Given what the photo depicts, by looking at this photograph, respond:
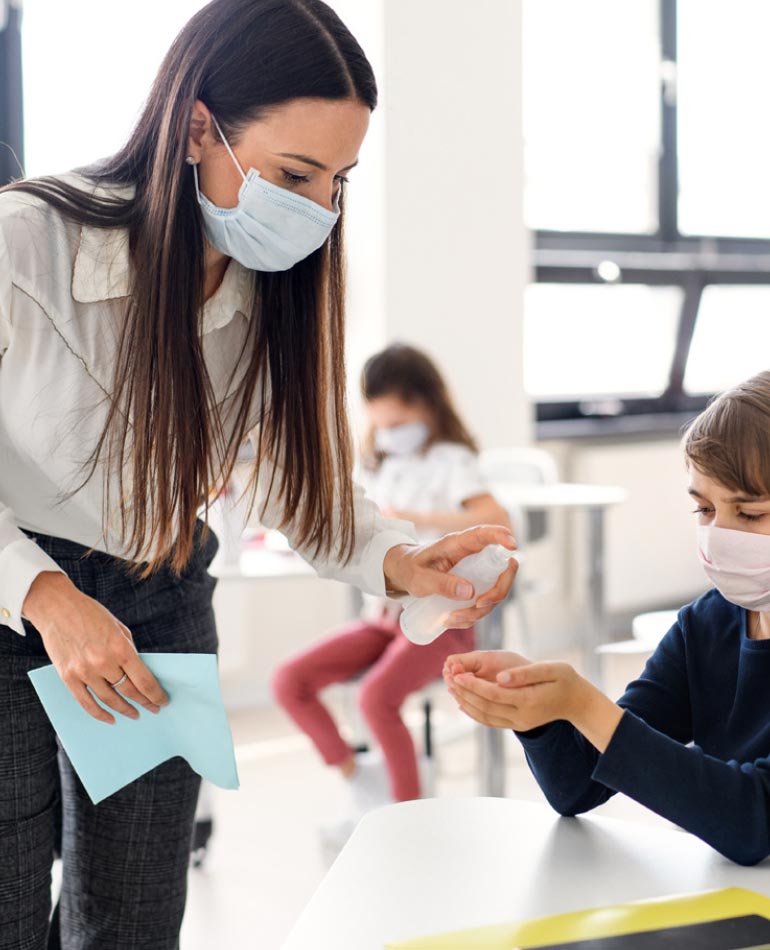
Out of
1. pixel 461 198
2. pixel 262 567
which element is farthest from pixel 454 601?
pixel 461 198

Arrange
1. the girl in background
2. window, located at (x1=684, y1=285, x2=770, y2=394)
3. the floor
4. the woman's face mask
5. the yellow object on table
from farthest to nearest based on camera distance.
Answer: window, located at (x1=684, y1=285, x2=770, y2=394), the woman's face mask, the girl in background, the floor, the yellow object on table

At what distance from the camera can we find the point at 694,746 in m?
1.19

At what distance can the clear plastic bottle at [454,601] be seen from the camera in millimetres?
1276

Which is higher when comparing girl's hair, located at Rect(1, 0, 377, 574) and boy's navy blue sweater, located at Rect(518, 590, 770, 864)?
girl's hair, located at Rect(1, 0, 377, 574)

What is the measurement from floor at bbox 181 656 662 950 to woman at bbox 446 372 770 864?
128 centimetres

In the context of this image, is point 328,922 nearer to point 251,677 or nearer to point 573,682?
point 573,682

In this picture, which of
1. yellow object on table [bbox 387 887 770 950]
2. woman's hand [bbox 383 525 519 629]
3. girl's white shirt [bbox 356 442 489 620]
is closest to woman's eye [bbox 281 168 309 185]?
woman's hand [bbox 383 525 519 629]

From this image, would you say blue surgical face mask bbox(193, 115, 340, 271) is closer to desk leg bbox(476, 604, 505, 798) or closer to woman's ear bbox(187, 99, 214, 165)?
woman's ear bbox(187, 99, 214, 165)

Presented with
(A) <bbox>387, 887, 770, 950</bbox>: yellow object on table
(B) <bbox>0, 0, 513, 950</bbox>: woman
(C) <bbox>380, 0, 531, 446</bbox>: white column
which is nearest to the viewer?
(A) <bbox>387, 887, 770, 950</bbox>: yellow object on table

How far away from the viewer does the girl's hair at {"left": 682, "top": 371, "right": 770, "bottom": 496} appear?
1210 mm

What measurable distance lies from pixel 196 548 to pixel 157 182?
1.31 feet

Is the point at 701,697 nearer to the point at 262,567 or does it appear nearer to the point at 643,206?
the point at 262,567

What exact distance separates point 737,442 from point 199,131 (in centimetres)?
61

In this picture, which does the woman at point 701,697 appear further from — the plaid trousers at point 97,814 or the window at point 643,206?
the window at point 643,206
